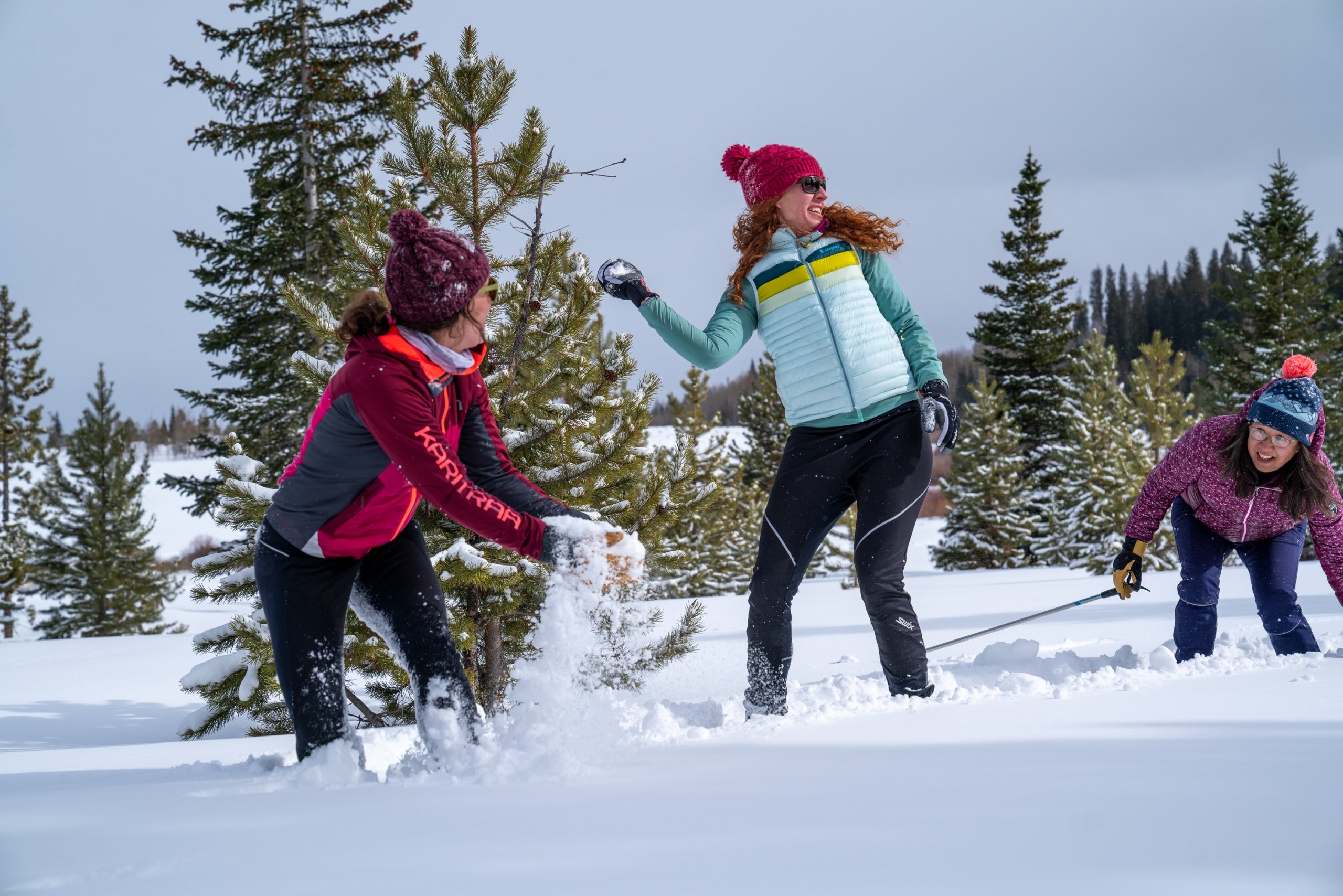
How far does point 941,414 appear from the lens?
313cm

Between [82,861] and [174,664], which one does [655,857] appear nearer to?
[82,861]

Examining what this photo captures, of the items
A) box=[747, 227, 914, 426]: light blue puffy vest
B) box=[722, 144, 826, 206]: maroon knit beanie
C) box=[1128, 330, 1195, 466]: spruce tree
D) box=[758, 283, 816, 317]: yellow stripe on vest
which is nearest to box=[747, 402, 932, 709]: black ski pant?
box=[747, 227, 914, 426]: light blue puffy vest

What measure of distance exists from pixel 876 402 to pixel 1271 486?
1.94 metres

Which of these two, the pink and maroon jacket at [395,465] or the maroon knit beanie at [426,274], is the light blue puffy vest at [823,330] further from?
the maroon knit beanie at [426,274]

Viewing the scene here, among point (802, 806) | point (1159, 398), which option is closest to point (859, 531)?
point (802, 806)

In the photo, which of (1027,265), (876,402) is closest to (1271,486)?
(876,402)

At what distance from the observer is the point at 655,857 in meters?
1.49

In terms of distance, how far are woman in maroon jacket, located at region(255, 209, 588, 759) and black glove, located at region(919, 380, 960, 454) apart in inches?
56.2

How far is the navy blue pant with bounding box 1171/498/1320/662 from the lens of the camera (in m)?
3.88

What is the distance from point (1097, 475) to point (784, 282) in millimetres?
19930

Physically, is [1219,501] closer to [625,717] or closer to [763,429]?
[625,717]

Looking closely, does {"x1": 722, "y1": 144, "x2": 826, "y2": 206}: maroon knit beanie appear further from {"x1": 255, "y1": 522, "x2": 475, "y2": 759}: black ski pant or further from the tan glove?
{"x1": 255, "y1": 522, "x2": 475, "y2": 759}: black ski pant

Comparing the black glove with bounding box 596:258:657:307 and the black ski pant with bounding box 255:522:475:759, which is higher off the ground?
the black glove with bounding box 596:258:657:307

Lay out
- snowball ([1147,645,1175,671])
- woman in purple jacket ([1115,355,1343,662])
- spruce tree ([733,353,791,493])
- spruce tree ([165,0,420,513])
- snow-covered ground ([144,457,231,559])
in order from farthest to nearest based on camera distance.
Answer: snow-covered ground ([144,457,231,559]) → spruce tree ([733,353,791,493]) → spruce tree ([165,0,420,513]) → woman in purple jacket ([1115,355,1343,662]) → snowball ([1147,645,1175,671])
